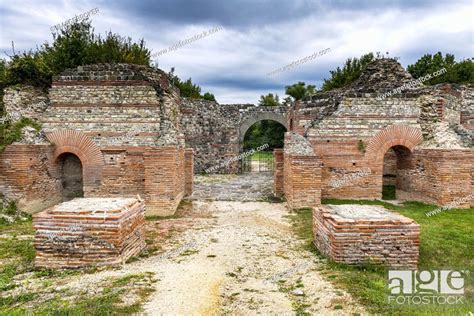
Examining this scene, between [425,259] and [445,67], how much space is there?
2287cm

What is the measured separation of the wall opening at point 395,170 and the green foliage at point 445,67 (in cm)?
1273

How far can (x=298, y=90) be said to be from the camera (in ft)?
112

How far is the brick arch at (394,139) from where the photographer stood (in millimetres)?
9898

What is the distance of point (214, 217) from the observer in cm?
864

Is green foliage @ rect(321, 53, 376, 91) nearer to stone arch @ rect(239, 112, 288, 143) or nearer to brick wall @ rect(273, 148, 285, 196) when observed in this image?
stone arch @ rect(239, 112, 288, 143)

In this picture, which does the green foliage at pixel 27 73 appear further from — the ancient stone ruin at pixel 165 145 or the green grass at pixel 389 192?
the green grass at pixel 389 192

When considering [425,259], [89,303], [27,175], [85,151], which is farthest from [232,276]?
[27,175]

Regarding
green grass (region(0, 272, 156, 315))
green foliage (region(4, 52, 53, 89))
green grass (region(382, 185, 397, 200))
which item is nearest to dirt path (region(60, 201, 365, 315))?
green grass (region(0, 272, 156, 315))

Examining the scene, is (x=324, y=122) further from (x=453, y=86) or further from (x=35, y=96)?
(x=35, y=96)

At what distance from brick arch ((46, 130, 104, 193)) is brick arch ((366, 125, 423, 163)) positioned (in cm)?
806

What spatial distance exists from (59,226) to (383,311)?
4614 millimetres

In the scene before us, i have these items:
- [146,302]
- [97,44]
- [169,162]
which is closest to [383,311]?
[146,302]

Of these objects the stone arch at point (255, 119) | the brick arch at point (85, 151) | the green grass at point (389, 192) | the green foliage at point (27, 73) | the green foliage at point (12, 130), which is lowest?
the green grass at point (389, 192)

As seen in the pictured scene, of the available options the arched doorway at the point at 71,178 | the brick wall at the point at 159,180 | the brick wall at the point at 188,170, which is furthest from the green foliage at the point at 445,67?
the arched doorway at the point at 71,178
